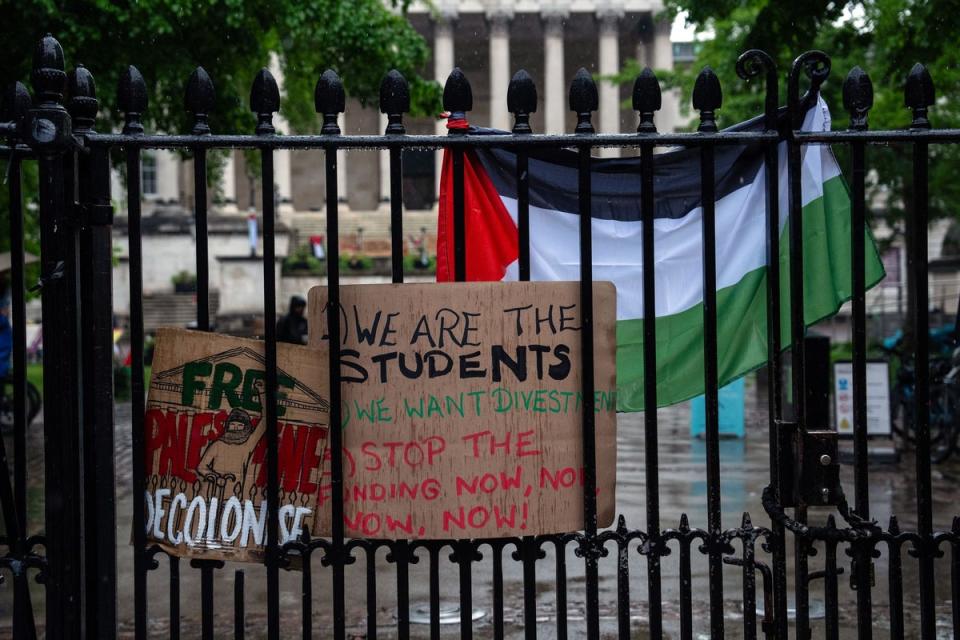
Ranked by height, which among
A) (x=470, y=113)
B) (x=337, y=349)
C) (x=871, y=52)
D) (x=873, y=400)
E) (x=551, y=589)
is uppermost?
(x=470, y=113)

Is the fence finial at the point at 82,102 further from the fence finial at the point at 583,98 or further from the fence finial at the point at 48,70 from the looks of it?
the fence finial at the point at 583,98

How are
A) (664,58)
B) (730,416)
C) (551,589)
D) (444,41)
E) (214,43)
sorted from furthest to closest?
(444,41) < (664,58) < (730,416) < (214,43) < (551,589)

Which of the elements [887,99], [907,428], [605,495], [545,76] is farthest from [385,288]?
[545,76]

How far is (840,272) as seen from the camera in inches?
167

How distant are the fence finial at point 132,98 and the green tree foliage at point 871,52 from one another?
4.95 metres

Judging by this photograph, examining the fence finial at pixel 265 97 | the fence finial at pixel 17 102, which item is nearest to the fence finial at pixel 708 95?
the fence finial at pixel 265 97

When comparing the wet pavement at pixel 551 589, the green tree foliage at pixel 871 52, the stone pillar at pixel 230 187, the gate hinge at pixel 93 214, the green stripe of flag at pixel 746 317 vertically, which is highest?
the stone pillar at pixel 230 187

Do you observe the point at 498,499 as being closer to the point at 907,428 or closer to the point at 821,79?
the point at 821,79

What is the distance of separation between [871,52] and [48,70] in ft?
67.4

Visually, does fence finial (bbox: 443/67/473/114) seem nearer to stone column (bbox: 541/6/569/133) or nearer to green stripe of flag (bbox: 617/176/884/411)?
green stripe of flag (bbox: 617/176/884/411)

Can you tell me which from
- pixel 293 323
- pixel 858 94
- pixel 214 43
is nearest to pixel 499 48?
pixel 293 323

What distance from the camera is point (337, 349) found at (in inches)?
148

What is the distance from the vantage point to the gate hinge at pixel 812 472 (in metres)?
3.80

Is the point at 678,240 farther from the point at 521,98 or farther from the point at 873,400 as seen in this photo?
the point at 873,400
